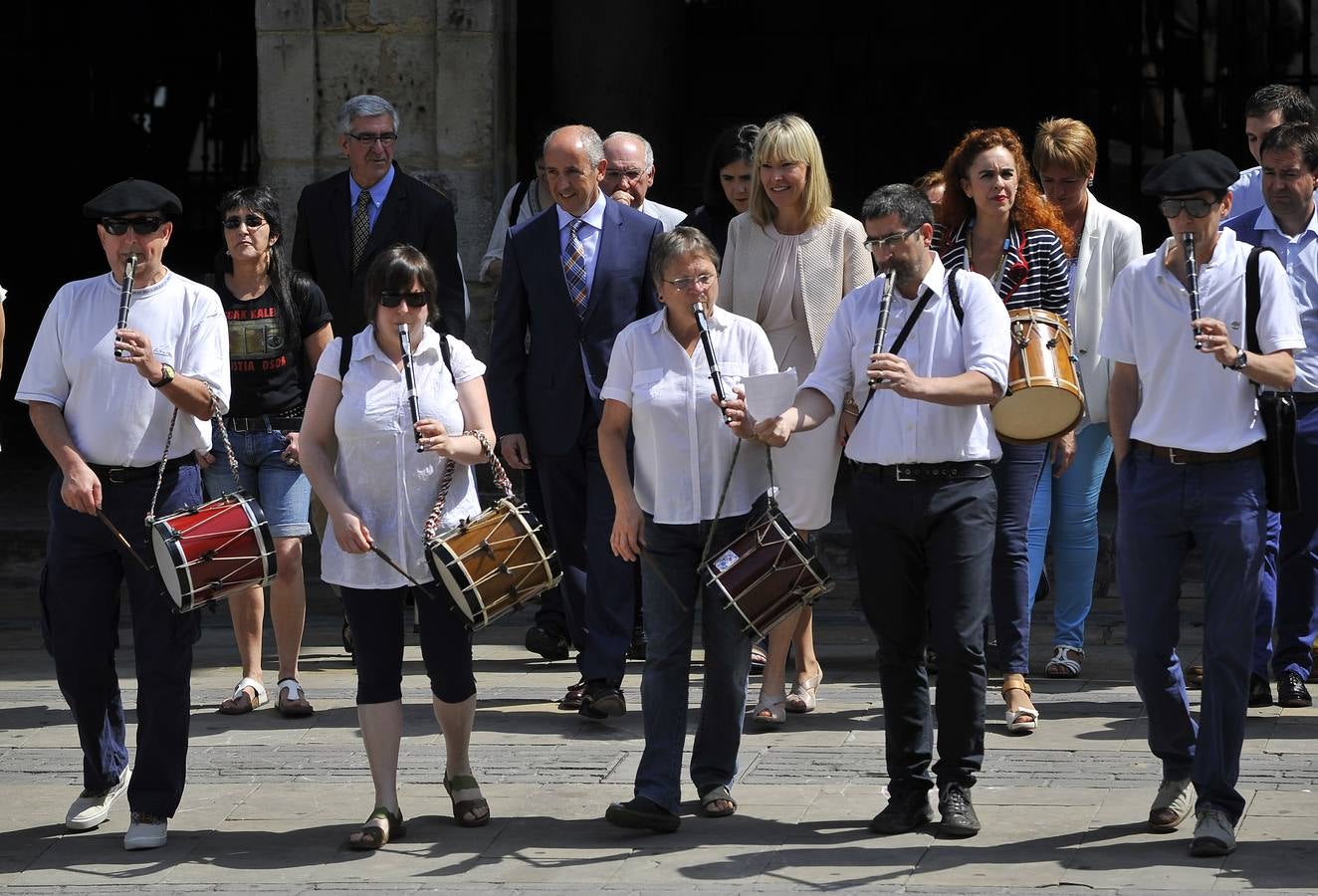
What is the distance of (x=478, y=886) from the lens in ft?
18.3

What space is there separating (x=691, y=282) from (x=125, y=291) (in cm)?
159

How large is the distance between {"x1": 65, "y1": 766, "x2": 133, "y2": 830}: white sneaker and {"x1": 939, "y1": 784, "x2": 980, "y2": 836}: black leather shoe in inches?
92.2

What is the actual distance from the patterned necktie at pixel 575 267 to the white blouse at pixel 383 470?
148 cm

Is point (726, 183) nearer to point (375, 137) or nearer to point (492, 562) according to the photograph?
point (375, 137)

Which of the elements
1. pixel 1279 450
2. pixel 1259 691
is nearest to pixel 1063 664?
pixel 1259 691

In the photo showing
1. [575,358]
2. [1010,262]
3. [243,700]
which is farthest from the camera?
[243,700]

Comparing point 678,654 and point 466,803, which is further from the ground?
point 678,654

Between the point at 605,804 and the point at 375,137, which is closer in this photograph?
the point at 605,804

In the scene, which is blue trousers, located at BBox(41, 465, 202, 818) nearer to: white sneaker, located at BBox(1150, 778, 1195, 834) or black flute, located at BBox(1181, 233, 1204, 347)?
white sneaker, located at BBox(1150, 778, 1195, 834)

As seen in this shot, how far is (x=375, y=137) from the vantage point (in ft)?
26.6

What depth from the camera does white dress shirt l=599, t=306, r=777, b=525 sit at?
236 inches

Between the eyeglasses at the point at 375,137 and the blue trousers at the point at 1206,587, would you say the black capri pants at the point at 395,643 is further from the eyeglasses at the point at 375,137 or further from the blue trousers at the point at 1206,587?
the eyeglasses at the point at 375,137

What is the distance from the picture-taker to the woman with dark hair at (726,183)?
777 centimetres

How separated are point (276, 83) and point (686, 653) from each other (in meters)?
4.79
